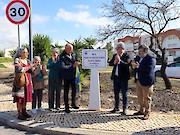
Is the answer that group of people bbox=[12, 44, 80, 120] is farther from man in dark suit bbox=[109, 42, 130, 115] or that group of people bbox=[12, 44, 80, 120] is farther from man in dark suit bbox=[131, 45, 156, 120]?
man in dark suit bbox=[131, 45, 156, 120]

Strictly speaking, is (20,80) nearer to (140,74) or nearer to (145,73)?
(140,74)

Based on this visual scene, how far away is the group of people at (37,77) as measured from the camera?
670 cm

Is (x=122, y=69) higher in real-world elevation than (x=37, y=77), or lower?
higher

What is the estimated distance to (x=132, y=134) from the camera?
5551 mm

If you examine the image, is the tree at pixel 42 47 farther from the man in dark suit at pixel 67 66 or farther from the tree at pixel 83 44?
the man in dark suit at pixel 67 66

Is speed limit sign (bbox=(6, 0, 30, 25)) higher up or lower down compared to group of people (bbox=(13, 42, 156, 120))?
higher up

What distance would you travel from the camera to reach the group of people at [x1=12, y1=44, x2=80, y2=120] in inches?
264

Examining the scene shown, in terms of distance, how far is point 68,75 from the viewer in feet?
24.2

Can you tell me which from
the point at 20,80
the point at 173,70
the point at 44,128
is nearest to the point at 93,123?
→ the point at 44,128

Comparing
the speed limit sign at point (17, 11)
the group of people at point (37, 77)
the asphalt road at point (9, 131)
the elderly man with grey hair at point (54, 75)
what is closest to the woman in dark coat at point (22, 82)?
the group of people at point (37, 77)

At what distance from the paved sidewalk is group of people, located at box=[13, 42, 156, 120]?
30 cm

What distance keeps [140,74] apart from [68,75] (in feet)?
6.38

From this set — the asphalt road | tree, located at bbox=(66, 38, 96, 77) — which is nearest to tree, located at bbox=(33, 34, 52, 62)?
tree, located at bbox=(66, 38, 96, 77)

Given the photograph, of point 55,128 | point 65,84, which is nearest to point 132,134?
point 55,128
